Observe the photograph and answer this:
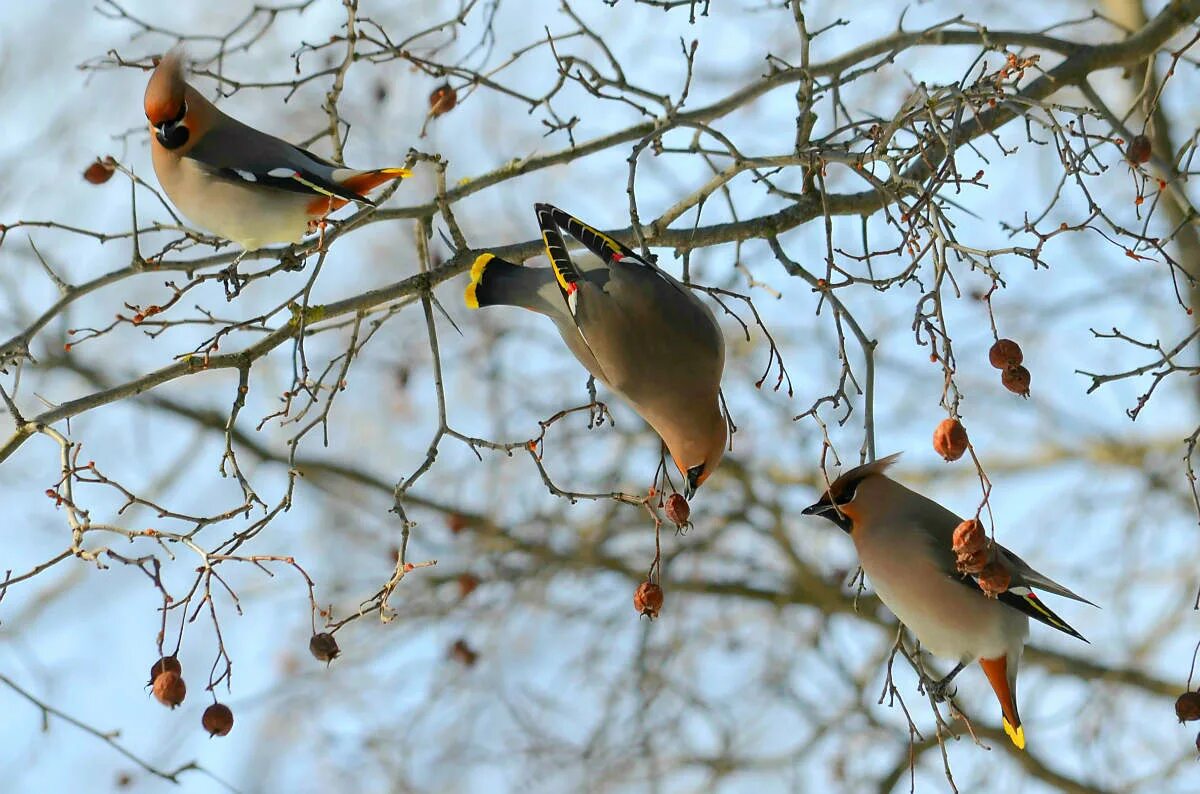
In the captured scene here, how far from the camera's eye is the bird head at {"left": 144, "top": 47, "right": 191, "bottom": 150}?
388cm

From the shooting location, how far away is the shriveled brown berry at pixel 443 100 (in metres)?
3.87

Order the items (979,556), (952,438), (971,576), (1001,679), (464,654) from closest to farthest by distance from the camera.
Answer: (952,438) < (979,556) < (971,576) < (1001,679) < (464,654)

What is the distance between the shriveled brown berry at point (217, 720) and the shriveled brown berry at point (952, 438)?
172 cm

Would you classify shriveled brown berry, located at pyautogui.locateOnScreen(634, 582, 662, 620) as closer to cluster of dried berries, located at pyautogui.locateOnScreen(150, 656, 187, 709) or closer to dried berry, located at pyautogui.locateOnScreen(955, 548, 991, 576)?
dried berry, located at pyautogui.locateOnScreen(955, 548, 991, 576)

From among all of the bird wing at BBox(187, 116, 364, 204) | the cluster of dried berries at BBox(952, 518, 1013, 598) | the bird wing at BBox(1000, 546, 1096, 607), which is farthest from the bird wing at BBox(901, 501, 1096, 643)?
the bird wing at BBox(187, 116, 364, 204)

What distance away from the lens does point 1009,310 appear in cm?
866

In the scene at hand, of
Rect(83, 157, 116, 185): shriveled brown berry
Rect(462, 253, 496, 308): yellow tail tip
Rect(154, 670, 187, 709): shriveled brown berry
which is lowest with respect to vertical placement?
Rect(154, 670, 187, 709): shriveled brown berry

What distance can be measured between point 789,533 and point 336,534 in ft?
10.1

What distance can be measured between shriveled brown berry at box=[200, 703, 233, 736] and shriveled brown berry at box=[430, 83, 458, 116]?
5.73 feet

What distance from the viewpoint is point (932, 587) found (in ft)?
12.9

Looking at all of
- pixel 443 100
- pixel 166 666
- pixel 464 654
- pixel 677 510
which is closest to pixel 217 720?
pixel 166 666

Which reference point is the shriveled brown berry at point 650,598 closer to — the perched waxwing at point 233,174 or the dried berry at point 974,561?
the dried berry at point 974,561

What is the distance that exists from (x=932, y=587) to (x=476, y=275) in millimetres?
1629

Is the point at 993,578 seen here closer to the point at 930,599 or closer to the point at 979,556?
the point at 979,556
